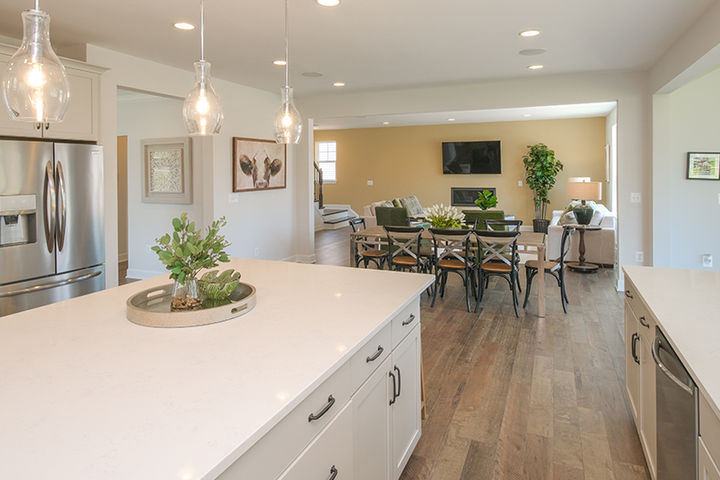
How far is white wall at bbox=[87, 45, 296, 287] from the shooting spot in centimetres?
471

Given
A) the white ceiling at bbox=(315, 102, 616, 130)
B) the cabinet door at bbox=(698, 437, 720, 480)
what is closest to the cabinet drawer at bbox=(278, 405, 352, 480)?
the cabinet door at bbox=(698, 437, 720, 480)

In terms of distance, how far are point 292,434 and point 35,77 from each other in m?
1.29

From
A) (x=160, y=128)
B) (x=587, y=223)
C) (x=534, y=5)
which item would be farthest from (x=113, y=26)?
(x=587, y=223)

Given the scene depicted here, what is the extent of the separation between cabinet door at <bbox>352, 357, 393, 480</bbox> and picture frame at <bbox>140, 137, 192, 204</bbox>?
5.24 meters

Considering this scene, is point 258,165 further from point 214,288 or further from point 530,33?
point 214,288

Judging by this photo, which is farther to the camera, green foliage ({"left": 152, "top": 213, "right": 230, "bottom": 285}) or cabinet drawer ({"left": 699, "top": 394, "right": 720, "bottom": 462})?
green foliage ({"left": 152, "top": 213, "right": 230, "bottom": 285})

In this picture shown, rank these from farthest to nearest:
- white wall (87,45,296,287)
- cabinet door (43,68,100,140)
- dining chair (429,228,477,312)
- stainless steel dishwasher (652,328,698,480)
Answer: dining chair (429,228,477,312) < white wall (87,45,296,287) < cabinet door (43,68,100,140) < stainless steel dishwasher (652,328,698,480)

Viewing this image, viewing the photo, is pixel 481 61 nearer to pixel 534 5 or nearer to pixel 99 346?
pixel 534 5

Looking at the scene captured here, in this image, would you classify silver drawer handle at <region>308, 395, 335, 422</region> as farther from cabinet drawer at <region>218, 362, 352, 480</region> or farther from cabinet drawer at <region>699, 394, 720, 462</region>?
cabinet drawer at <region>699, 394, 720, 462</region>

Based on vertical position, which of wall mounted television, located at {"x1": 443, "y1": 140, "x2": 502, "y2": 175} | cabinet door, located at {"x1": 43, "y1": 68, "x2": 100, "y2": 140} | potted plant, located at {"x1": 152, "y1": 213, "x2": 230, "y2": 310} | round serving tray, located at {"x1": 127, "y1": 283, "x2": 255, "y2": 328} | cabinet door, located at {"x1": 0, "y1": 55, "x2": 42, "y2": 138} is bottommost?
round serving tray, located at {"x1": 127, "y1": 283, "x2": 255, "y2": 328}

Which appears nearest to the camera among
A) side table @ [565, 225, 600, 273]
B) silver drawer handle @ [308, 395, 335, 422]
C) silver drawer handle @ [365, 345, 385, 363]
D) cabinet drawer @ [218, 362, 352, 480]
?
cabinet drawer @ [218, 362, 352, 480]

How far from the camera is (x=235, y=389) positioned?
125cm

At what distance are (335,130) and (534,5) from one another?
10073 millimetres

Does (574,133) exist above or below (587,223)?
above
